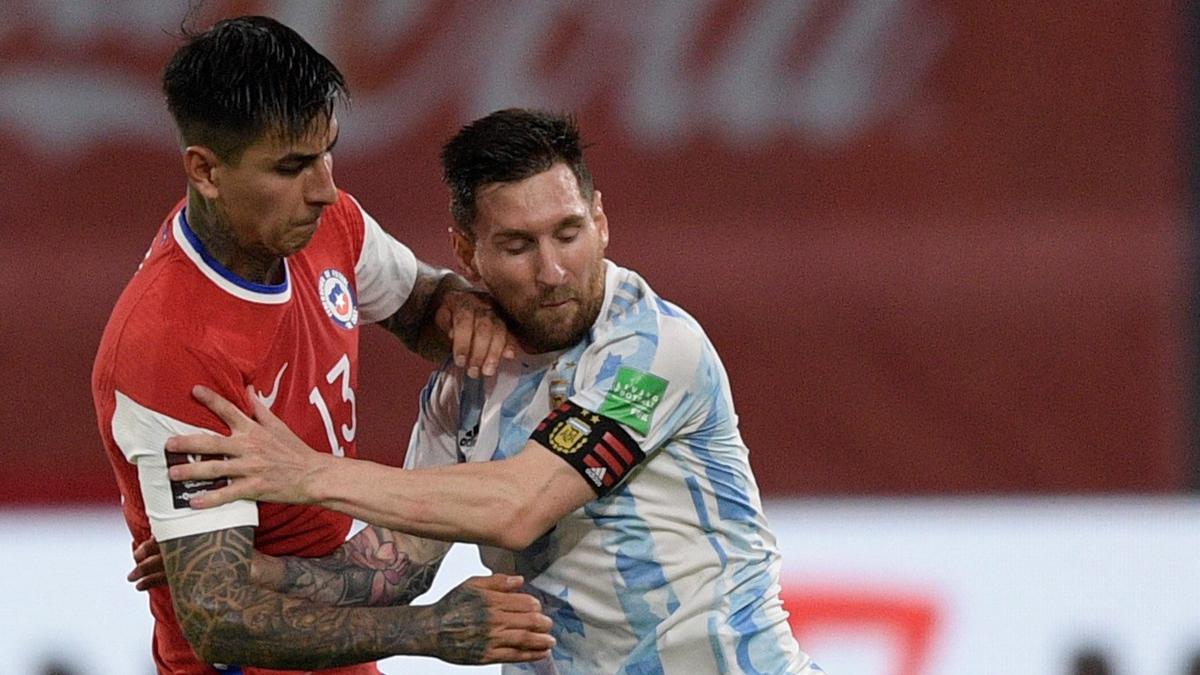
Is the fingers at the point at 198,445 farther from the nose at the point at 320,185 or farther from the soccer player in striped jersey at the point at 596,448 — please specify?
the nose at the point at 320,185

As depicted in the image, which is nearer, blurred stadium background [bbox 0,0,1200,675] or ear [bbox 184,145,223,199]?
ear [bbox 184,145,223,199]

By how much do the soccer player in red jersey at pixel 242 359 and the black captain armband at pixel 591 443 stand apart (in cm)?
20

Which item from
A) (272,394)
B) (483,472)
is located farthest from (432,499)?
(272,394)

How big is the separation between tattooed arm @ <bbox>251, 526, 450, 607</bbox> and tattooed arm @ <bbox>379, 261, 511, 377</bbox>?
32cm

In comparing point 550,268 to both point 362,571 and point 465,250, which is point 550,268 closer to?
point 465,250

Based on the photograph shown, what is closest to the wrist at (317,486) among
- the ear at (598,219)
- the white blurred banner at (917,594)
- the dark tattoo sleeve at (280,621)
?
the dark tattoo sleeve at (280,621)

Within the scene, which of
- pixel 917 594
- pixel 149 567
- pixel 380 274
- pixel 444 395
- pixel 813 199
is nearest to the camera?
pixel 149 567

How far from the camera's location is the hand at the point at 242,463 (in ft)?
8.43

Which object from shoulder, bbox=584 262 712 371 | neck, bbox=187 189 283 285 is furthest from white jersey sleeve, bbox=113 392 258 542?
shoulder, bbox=584 262 712 371

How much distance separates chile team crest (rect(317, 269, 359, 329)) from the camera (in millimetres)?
2934

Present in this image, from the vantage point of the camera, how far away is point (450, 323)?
309cm

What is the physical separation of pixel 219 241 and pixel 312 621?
0.57 meters

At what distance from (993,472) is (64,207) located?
98.4 inches

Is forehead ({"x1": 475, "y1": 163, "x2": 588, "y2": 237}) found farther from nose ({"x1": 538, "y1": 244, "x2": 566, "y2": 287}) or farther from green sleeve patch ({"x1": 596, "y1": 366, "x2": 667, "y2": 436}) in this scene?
green sleeve patch ({"x1": 596, "y1": 366, "x2": 667, "y2": 436})
